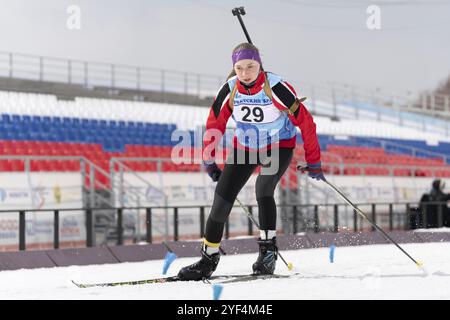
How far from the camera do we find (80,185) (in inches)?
561

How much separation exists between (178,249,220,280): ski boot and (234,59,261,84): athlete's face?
1492 mm

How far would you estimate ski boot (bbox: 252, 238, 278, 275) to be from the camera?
21.6ft

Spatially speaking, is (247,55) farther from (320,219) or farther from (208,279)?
(320,219)

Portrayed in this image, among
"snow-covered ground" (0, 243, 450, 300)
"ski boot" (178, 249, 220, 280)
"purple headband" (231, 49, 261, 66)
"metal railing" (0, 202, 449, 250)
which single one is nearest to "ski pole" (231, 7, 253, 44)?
"purple headband" (231, 49, 261, 66)

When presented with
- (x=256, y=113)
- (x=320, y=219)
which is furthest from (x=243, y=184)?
(x=320, y=219)

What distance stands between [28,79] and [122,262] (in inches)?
742

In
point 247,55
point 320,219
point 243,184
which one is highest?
point 247,55

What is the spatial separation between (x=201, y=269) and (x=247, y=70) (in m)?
1.68

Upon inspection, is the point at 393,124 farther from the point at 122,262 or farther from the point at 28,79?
the point at 122,262

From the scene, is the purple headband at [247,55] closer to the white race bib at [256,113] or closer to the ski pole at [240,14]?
the white race bib at [256,113]

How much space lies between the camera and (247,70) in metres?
6.30

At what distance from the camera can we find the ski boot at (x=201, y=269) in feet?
20.5

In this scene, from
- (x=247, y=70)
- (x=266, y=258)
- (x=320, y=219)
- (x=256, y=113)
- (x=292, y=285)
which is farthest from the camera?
(x=320, y=219)

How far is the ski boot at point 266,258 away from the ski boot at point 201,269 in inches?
15.3
